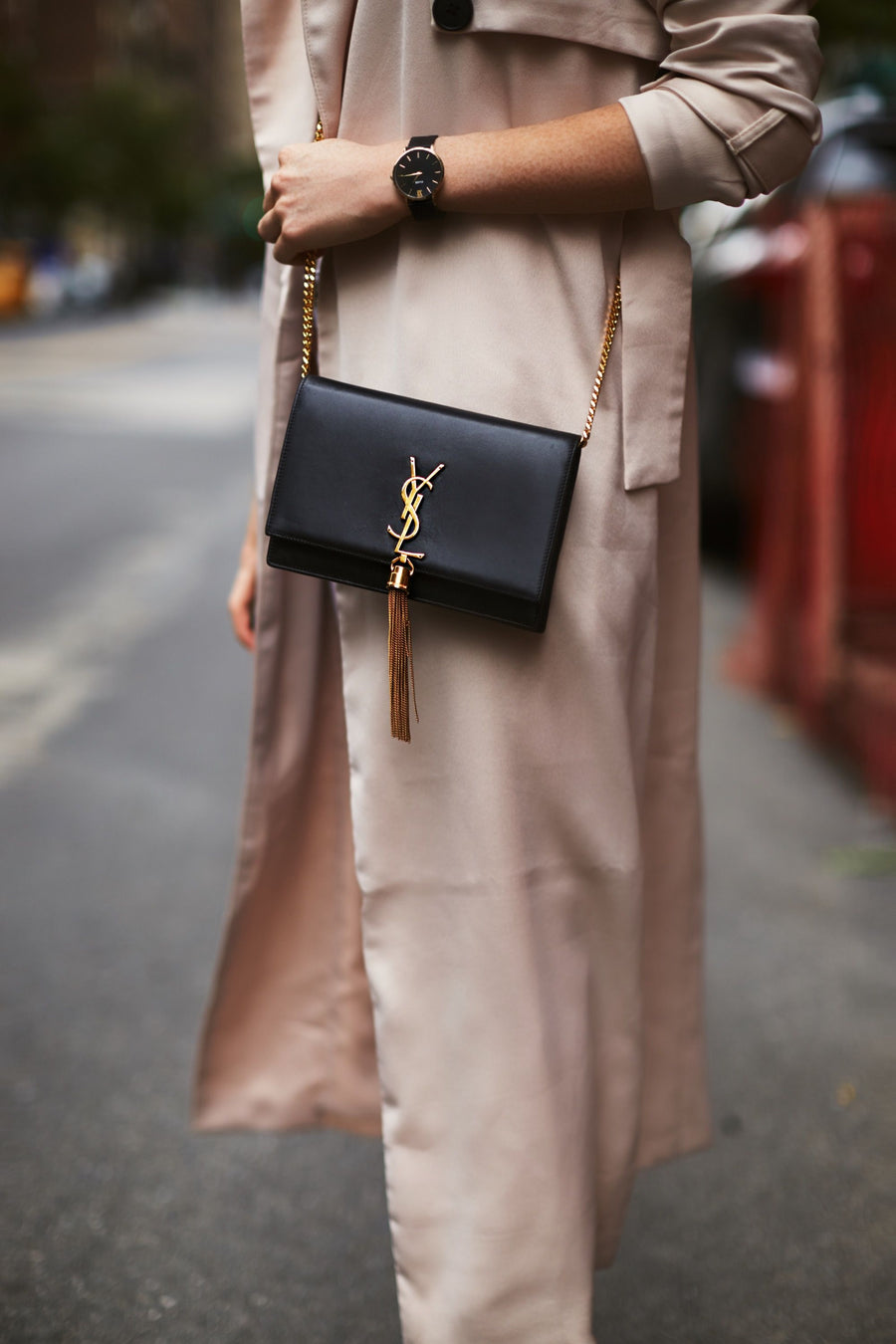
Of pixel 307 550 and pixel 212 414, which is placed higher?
pixel 307 550

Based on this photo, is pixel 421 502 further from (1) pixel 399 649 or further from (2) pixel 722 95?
(2) pixel 722 95

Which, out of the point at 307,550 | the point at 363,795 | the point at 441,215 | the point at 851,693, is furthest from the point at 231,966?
the point at 851,693

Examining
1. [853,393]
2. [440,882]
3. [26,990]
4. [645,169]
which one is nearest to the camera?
[645,169]

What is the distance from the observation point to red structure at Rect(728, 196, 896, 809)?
3.73 m

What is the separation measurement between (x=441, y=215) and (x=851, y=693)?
279cm

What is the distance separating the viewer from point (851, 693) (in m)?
3.85

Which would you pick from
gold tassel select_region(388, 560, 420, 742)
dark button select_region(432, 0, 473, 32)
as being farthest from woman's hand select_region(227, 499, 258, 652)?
dark button select_region(432, 0, 473, 32)

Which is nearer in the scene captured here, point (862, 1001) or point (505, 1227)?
point (505, 1227)

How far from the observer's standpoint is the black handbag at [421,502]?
1.32 metres

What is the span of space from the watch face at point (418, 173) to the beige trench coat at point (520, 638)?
0.20 feet

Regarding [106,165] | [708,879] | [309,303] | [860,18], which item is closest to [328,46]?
[309,303]

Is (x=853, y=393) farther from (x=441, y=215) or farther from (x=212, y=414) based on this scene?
(x=212, y=414)

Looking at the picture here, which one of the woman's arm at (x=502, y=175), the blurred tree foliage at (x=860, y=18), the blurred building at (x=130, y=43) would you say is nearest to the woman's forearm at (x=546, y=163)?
the woman's arm at (x=502, y=175)

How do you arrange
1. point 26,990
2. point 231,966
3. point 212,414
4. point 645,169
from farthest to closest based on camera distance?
point 212,414 → point 26,990 → point 231,966 → point 645,169
